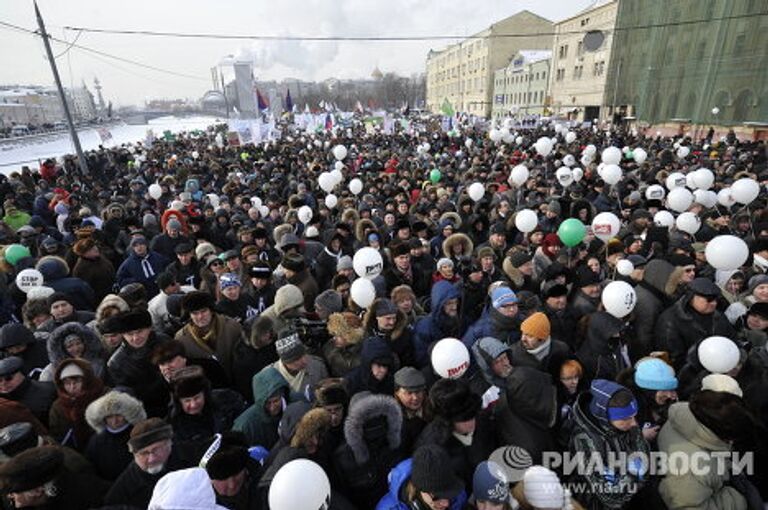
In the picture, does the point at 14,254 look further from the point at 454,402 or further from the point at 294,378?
the point at 454,402

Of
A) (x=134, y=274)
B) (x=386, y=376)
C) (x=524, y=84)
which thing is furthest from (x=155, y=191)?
(x=524, y=84)

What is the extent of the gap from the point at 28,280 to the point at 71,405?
9.08ft

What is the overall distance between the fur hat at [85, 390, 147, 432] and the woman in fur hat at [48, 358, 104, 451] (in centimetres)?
42

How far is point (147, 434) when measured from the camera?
2.29 m

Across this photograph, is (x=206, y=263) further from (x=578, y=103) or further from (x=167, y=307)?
(x=578, y=103)

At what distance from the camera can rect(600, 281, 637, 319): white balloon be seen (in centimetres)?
359

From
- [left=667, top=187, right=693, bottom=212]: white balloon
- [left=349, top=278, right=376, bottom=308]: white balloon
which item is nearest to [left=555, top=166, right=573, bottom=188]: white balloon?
[left=667, top=187, right=693, bottom=212]: white balloon

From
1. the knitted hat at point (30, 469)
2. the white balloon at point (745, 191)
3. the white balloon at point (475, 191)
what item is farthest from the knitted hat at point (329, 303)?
the white balloon at point (745, 191)

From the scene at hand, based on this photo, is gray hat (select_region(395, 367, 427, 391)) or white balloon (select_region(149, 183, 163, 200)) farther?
white balloon (select_region(149, 183, 163, 200))

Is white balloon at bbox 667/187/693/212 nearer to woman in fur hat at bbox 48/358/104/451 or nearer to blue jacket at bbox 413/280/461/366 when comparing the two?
blue jacket at bbox 413/280/461/366

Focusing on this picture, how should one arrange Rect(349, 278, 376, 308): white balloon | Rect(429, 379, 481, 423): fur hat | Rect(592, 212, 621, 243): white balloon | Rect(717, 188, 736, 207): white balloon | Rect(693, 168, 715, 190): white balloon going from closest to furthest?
1. Rect(429, 379, 481, 423): fur hat
2. Rect(349, 278, 376, 308): white balloon
3. Rect(592, 212, 621, 243): white balloon
4. Rect(717, 188, 736, 207): white balloon
5. Rect(693, 168, 715, 190): white balloon

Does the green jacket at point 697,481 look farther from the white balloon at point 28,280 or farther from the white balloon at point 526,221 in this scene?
the white balloon at point 28,280

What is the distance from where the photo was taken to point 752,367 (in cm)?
314

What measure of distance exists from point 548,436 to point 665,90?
3789cm
